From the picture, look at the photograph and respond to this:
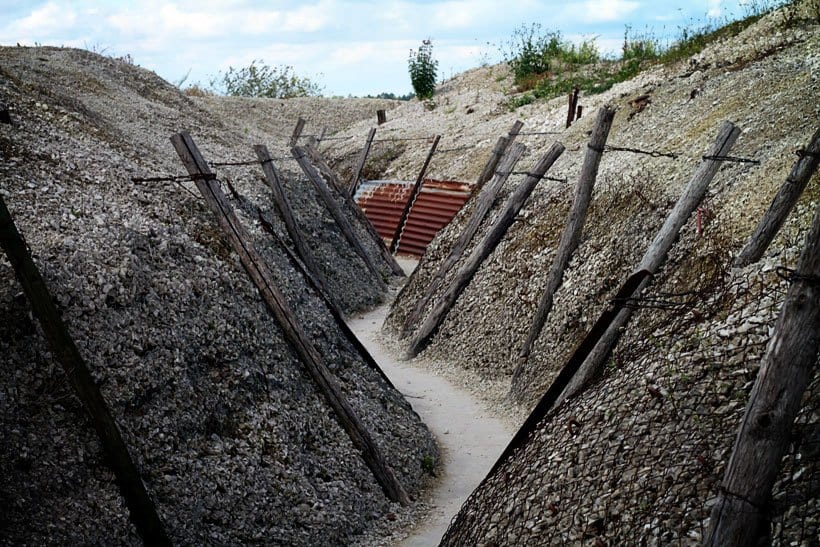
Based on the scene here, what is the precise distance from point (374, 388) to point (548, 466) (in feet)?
11.6

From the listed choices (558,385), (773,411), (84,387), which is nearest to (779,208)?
(558,385)

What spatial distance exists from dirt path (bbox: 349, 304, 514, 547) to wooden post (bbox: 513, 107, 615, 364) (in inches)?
35.3

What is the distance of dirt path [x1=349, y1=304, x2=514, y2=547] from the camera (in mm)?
7891

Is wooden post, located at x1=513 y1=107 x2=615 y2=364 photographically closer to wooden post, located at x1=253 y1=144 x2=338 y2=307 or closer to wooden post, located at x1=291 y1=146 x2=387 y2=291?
wooden post, located at x1=253 y1=144 x2=338 y2=307

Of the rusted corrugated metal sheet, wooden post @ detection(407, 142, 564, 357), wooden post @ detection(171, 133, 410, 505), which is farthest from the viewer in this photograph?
the rusted corrugated metal sheet

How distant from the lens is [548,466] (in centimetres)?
612

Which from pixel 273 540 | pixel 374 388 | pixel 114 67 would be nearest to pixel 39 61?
pixel 114 67

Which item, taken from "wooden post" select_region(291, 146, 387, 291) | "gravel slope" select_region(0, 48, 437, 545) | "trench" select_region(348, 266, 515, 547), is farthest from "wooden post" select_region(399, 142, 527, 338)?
"gravel slope" select_region(0, 48, 437, 545)

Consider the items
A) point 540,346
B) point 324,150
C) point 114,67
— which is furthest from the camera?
point 324,150

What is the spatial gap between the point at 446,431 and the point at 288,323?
2639mm

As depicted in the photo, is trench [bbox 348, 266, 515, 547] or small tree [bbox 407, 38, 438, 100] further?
small tree [bbox 407, 38, 438, 100]

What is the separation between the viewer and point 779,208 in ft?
24.8

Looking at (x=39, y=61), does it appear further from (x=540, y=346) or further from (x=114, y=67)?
(x=540, y=346)

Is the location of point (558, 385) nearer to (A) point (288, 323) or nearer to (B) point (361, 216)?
(A) point (288, 323)
